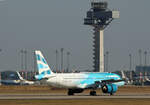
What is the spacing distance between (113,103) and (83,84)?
81.0 feet

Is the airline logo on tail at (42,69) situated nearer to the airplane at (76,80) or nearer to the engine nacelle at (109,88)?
the airplane at (76,80)

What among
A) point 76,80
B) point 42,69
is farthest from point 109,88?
point 42,69

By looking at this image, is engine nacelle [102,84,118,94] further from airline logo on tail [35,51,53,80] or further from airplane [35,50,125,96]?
airline logo on tail [35,51,53,80]

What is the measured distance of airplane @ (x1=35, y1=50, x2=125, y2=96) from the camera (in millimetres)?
89562

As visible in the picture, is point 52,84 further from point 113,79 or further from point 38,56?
point 113,79

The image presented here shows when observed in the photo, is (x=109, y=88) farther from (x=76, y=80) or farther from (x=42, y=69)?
(x=42, y=69)

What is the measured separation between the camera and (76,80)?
305 feet

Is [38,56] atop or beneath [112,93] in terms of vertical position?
atop

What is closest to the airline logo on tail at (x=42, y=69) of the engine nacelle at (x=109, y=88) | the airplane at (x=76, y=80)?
the airplane at (x=76, y=80)

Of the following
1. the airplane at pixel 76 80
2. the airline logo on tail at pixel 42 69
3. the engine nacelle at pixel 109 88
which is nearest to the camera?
the airline logo on tail at pixel 42 69

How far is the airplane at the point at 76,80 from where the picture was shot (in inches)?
3526

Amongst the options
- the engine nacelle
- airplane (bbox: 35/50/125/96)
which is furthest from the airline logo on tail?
the engine nacelle

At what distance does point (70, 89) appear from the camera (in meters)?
94.5

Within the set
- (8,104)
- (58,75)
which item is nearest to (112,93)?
(58,75)
